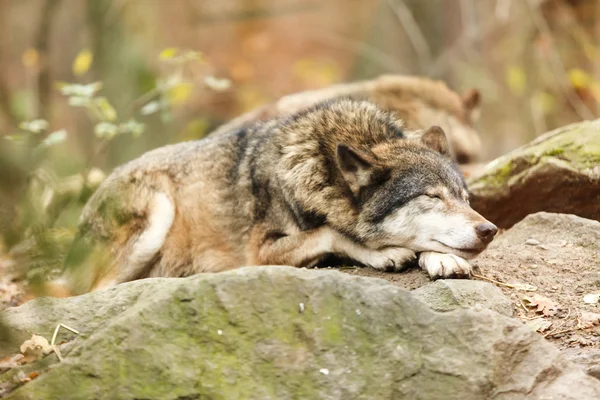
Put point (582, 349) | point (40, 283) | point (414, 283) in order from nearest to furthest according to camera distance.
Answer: point (40, 283) → point (582, 349) → point (414, 283)

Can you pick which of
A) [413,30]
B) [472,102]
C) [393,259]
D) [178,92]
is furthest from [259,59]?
[393,259]

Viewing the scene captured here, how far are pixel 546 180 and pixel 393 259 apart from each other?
202 cm

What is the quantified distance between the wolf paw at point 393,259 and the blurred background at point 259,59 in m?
2.09

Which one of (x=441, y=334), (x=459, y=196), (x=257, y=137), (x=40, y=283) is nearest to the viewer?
(x=40, y=283)

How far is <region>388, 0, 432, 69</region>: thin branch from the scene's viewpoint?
14.1 m

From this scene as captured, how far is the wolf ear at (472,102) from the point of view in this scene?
11.9 metres

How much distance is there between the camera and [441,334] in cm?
354

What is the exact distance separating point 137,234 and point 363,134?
207cm

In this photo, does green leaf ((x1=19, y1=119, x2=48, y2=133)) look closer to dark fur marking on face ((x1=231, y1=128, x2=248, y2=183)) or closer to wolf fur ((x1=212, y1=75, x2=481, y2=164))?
dark fur marking on face ((x1=231, y1=128, x2=248, y2=183))

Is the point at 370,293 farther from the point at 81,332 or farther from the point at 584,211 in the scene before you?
the point at 584,211

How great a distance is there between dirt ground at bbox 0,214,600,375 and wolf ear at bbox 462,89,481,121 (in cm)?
618

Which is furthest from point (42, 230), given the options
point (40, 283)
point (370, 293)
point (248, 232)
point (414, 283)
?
point (248, 232)

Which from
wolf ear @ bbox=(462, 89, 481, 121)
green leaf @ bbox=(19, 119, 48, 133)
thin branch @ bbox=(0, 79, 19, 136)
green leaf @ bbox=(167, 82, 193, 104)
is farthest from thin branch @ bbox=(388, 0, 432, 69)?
thin branch @ bbox=(0, 79, 19, 136)

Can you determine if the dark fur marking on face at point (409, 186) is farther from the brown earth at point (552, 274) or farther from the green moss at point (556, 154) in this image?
the green moss at point (556, 154)
